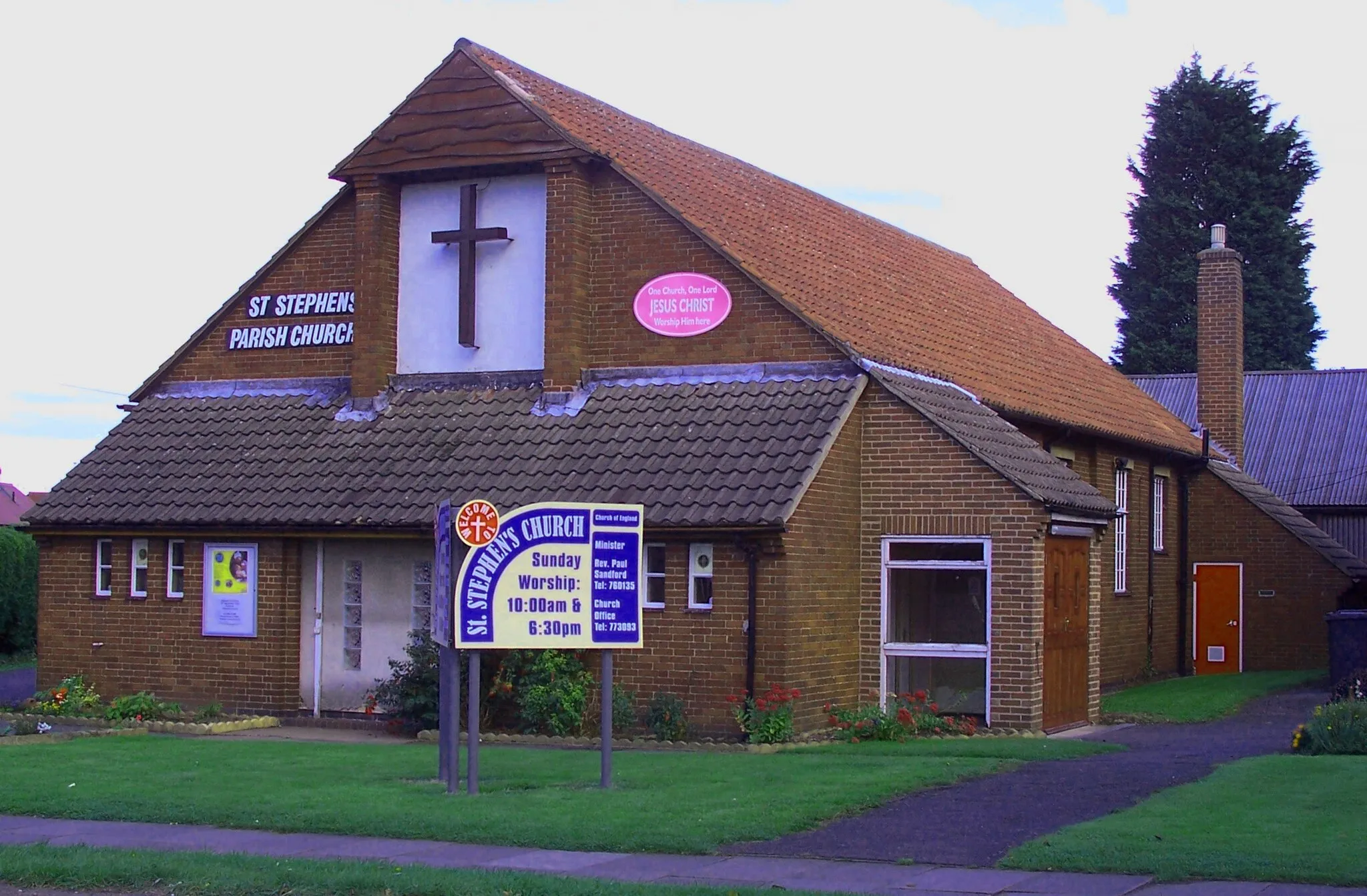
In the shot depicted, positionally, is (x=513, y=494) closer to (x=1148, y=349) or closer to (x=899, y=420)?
(x=899, y=420)

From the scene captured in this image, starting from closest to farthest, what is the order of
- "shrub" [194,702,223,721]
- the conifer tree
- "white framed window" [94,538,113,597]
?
"shrub" [194,702,223,721]
"white framed window" [94,538,113,597]
the conifer tree

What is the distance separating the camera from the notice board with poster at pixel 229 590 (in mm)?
21156

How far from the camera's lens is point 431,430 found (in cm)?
2144

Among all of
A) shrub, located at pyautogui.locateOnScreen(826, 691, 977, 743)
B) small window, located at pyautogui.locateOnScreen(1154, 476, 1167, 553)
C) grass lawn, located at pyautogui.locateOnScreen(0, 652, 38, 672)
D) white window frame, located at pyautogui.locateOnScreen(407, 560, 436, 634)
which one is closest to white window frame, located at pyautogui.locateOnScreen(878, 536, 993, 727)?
shrub, located at pyautogui.locateOnScreen(826, 691, 977, 743)

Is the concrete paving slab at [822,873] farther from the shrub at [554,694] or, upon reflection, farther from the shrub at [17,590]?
the shrub at [17,590]

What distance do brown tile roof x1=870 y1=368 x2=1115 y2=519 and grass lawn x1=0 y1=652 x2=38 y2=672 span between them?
68.2ft

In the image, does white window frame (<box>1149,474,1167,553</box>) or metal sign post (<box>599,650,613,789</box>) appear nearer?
metal sign post (<box>599,650,613,789</box>)

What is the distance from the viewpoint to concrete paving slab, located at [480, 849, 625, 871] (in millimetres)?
10789

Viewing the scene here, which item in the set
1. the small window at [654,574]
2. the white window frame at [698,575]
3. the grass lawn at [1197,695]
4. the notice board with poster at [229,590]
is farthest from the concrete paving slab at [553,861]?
the grass lawn at [1197,695]

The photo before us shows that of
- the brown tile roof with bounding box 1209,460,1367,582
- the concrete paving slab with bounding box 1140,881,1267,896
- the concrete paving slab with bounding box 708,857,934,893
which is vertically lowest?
the concrete paving slab with bounding box 708,857,934,893

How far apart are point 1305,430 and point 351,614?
26.9 m

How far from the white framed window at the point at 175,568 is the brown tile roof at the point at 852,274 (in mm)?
6963

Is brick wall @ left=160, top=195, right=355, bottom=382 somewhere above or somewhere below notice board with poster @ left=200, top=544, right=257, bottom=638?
above

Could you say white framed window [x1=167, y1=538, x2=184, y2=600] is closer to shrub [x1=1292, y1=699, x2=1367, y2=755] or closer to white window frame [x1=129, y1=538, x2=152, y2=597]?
white window frame [x1=129, y1=538, x2=152, y2=597]
